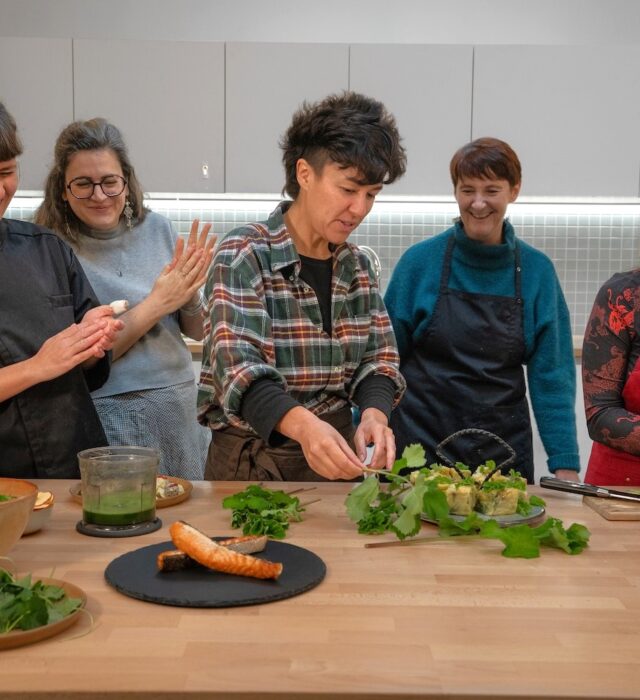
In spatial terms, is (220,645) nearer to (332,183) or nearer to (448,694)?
(448,694)

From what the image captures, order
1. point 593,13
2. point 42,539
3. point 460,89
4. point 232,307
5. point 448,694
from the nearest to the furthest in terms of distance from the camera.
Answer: point 448,694 < point 42,539 < point 232,307 < point 460,89 < point 593,13

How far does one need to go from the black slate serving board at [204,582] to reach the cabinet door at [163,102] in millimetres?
2918

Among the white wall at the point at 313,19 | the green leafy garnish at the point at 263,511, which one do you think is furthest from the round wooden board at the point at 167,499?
the white wall at the point at 313,19

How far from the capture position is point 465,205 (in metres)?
2.56

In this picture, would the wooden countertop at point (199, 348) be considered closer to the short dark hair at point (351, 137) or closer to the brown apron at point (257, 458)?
the brown apron at point (257, 458)

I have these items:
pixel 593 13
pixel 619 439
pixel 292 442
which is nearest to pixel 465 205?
pixel 619 439

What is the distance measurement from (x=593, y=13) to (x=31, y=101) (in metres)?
2.66

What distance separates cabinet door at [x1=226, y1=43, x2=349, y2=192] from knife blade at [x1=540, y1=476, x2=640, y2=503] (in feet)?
8.27

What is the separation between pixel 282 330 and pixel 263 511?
0.49 metres

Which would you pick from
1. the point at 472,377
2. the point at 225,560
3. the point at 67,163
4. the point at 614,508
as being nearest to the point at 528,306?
the point at 472,377

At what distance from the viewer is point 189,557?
125 centimetres

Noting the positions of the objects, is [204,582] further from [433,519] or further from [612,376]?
[612,376]

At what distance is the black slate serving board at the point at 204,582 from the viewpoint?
1.14 m

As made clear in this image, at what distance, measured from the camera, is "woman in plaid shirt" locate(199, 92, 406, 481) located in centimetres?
173
